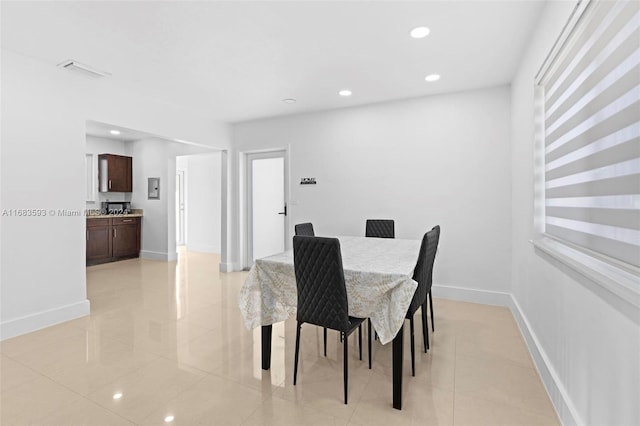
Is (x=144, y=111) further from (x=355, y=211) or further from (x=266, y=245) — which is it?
(x=355, y=211)

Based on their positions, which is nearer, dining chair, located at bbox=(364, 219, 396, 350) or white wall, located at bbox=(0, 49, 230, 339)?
white wall, located at bbox=(0, 49, 230, 339)

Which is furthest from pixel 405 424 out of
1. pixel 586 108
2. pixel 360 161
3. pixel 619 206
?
pixel 360 161

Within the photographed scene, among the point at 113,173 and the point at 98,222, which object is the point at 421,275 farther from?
the point at 113,173

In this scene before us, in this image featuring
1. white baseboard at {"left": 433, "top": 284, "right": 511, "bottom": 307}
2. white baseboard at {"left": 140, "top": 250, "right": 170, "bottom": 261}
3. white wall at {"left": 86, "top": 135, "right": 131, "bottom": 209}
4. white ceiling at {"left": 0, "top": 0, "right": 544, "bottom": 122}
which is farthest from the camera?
white baseboard at {"left": 140, "top": 250, "right": 170, "bottom": 261}

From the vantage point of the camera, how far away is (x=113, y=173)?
6.77 m

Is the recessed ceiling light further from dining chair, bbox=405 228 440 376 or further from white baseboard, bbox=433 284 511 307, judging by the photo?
white baseboard, bbox=433 284 511 307

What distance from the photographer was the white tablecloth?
6.18 ft

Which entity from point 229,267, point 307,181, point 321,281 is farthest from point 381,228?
point 229,267

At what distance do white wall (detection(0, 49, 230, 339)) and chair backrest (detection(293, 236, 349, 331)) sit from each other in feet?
9.54

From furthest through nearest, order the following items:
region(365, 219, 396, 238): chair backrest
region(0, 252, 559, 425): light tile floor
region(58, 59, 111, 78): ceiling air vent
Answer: region(365, 219, 396, 238): chair backrest < region(58, 59, 111, 78): ceiling air vent < region(0, 252, 559, 425): light tile floor

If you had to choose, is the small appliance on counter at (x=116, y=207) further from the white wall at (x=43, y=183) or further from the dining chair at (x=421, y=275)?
the dining chair at (x=421, y=275)

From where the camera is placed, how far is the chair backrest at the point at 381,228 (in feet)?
13.1

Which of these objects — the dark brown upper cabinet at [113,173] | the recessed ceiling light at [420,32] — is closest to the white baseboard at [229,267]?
the dark brown upper cabinet at [113,173]

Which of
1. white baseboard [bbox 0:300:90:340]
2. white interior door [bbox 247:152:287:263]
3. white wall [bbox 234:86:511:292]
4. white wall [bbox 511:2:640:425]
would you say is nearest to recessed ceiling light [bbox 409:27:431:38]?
white wall [bbox 511:2:640:425]
